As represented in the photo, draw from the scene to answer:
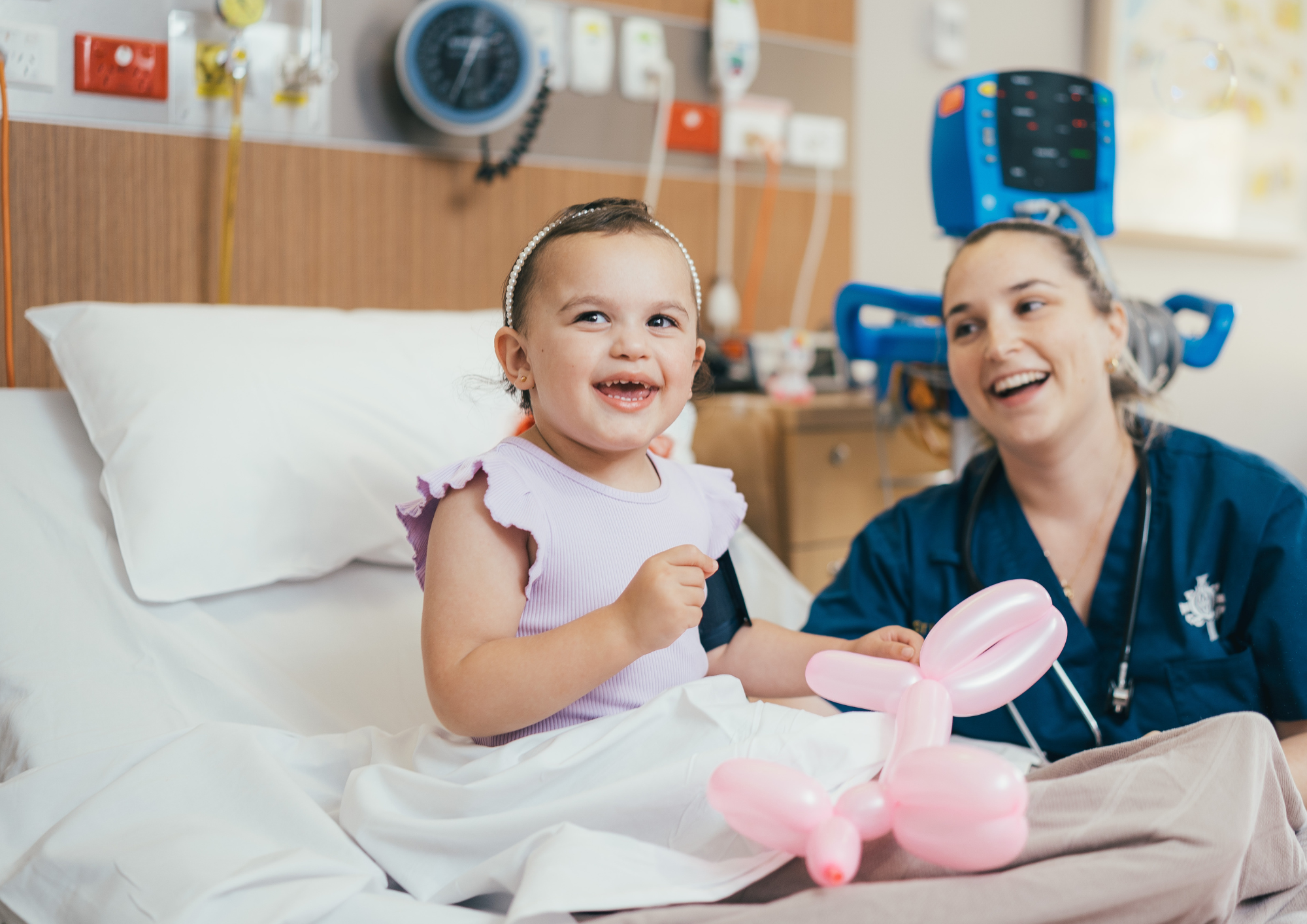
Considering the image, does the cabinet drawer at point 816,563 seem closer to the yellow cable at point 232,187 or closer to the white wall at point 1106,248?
the white wall at point 1106,248

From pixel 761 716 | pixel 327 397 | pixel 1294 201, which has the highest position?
pixel 1294 201

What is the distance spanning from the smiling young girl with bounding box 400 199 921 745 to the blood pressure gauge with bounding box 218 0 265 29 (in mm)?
988

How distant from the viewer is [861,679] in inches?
32.1

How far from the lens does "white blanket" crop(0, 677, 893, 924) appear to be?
2.24 ft

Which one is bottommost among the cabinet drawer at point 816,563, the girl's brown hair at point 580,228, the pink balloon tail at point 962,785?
the cabinet drawer at point 816,563

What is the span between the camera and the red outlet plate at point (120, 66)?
1.57 metres

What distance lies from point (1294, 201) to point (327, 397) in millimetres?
3050

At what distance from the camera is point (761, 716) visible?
0.75 meters

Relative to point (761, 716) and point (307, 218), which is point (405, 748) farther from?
point (307, 218)

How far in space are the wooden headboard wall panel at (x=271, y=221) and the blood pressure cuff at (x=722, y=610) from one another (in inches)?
42.8

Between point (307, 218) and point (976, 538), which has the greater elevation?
point (307, 218)

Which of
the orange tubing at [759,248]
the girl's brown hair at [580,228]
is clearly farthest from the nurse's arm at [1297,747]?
the orange tubing at [759,248]

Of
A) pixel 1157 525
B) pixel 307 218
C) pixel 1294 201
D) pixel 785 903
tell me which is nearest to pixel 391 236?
pixel 307 218

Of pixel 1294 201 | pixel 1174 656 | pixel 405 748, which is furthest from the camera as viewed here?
pixel 1294 201
